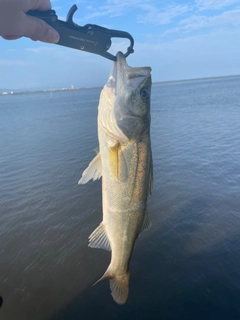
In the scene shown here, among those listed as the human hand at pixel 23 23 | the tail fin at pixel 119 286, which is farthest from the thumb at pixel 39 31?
the tail fin at pixel 119 286

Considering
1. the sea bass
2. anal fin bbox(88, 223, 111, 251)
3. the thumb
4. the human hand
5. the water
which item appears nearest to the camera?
the human hand

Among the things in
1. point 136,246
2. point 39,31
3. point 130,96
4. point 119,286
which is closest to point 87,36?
point 39,31

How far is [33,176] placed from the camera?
13023mm

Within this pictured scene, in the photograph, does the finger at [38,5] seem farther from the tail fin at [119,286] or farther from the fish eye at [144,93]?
the tail fin at [119,286]

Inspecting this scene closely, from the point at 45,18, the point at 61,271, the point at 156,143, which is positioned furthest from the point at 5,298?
the point at 156,143

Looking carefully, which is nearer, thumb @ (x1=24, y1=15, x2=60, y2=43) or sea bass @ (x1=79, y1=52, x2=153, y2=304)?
thumb @ (x1=24, y1=15, x2=60, y2=43)

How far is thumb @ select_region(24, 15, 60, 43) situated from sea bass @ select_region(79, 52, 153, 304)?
0.76m

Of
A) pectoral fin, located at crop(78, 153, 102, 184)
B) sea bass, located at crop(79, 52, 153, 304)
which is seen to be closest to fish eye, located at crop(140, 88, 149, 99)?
sea bass, located at crop(79, 52, 153, 304)

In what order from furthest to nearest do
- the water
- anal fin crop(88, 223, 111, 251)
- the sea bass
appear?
the water → anal fin crop(88, 223, 111, 251) → the sea bass

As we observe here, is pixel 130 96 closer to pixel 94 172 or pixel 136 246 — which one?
pixel 94 172

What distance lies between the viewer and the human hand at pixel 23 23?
2.43m

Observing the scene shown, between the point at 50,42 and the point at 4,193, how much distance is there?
32.0 feet

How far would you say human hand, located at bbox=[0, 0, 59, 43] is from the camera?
95.8 inches

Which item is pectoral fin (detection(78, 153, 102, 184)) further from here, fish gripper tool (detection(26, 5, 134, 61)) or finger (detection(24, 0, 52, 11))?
finger (detection(24, 0, 52, 11))
